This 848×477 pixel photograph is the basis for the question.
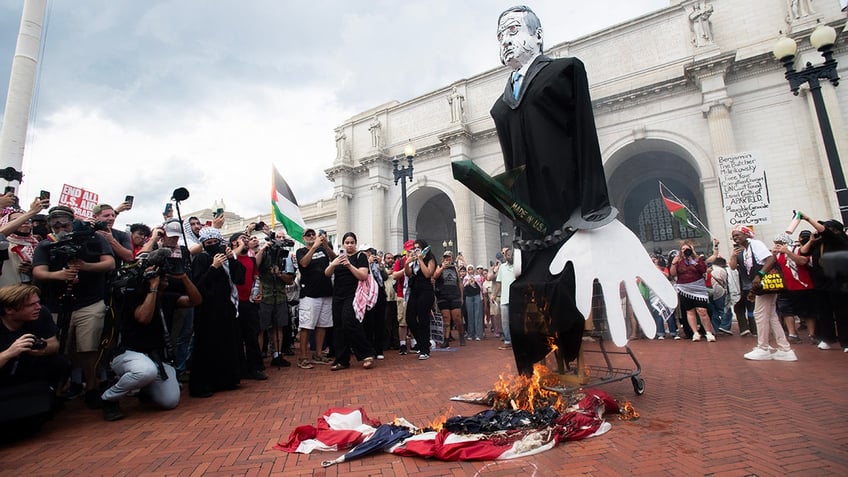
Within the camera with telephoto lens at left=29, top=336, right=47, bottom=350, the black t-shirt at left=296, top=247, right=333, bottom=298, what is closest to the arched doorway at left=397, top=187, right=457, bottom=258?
the black t-shirt at left=296, top=247, right=333, bottom=298

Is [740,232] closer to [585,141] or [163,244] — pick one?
[585,141]

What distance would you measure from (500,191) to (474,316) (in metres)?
9.07

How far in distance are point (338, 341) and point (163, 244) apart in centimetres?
307

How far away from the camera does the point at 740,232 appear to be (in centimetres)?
689

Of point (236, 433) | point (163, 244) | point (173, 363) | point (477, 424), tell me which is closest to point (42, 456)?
point (236, 433)

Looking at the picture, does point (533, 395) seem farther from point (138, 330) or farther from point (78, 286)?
point (78, 286)

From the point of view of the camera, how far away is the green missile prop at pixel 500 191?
261cm

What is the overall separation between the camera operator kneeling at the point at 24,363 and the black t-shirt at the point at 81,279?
21.6 inches

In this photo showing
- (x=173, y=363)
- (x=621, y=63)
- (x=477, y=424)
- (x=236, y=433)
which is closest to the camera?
(x=477, y=424)

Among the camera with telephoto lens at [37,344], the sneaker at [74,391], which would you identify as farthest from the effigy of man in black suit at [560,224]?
the sneaker at [74,391]

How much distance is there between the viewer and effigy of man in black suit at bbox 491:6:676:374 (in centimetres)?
295

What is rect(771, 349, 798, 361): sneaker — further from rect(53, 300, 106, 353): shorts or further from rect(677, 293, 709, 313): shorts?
rect(53, 300, 106, 353): shorts

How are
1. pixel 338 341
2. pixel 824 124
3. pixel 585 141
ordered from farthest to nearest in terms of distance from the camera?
1. pixel 824 124
2. pixel 338 341
3. pixel 585 141

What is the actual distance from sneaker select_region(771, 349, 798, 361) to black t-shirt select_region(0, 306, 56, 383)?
9076 mm
